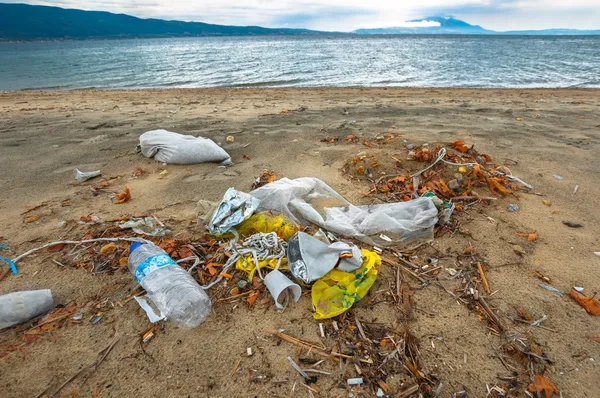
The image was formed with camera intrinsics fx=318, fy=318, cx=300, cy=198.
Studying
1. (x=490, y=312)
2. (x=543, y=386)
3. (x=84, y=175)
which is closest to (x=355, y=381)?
(x=543, y=386)

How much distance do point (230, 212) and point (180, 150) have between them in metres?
2.33

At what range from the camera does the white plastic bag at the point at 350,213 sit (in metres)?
3.05

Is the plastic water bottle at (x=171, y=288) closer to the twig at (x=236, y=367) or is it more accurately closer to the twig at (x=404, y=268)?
the twig at (x=236, y=367)

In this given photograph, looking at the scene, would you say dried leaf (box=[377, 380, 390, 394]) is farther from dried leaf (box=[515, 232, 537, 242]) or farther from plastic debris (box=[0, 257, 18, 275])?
plastic debris (box=[0, 257, 18, 275])

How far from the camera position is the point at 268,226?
9.92ft

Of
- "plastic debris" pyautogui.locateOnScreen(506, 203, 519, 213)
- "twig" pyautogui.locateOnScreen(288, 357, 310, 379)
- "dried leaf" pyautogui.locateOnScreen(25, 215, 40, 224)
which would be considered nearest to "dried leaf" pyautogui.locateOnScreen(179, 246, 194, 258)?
"twig" pyautogui.locateOnScreen(288, 357, 310, 379)

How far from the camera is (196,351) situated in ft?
6.58

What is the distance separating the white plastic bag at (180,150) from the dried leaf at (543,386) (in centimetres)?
435

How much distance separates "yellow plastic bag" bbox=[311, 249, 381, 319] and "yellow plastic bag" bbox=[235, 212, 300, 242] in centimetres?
71

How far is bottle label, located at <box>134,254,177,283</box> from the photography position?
244 centimetres

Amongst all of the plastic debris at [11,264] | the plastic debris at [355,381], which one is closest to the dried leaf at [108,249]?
the plastic debris at [11,264]

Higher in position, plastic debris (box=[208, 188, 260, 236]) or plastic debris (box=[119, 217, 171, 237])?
plastic debris (box=[208, 188, 260, 236])

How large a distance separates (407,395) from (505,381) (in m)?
0.60

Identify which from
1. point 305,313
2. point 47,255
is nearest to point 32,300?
point 47,255
